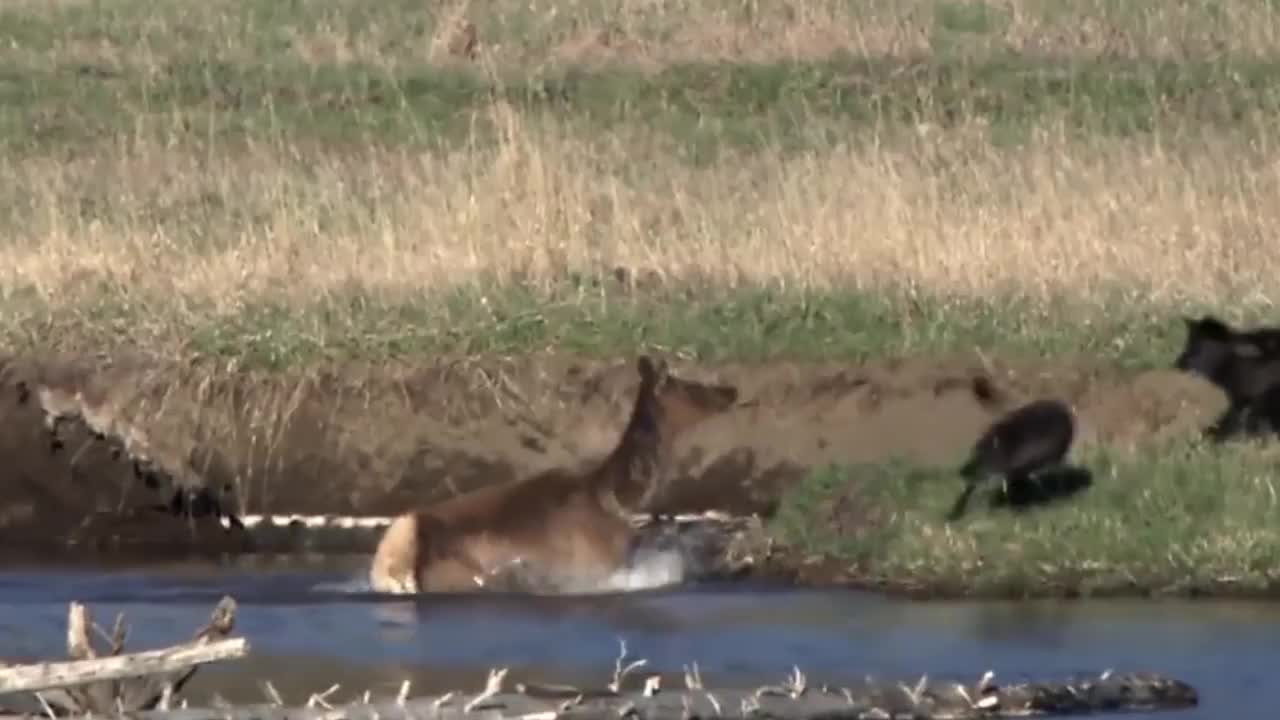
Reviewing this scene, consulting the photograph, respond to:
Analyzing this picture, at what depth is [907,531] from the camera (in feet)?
38.2

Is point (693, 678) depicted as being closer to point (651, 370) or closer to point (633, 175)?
point (651, 370)

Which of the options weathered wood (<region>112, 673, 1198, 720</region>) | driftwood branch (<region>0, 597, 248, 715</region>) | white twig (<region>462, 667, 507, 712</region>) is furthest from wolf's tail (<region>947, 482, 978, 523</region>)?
driftwood branch (<region>0, 597, 248, 715</region>)

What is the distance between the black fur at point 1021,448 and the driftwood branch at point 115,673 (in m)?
4.97

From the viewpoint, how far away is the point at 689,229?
52.7 feet

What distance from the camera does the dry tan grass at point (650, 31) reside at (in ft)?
81.7

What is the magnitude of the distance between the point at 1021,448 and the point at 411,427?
2830 millimetres

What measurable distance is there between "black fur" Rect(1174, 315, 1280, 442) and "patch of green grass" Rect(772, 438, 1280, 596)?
0.40 m

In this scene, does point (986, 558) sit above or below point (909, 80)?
below

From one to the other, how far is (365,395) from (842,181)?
3.83 m

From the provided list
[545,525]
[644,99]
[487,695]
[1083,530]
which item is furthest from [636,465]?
[644,99]

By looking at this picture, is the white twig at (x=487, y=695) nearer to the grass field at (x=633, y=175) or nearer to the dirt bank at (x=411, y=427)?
the dirt bank at (x=411, y=427)

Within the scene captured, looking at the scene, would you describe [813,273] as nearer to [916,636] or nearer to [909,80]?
[916,636]

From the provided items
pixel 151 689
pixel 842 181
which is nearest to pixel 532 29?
pixel 842 181

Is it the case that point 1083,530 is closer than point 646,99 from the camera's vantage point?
Yes
